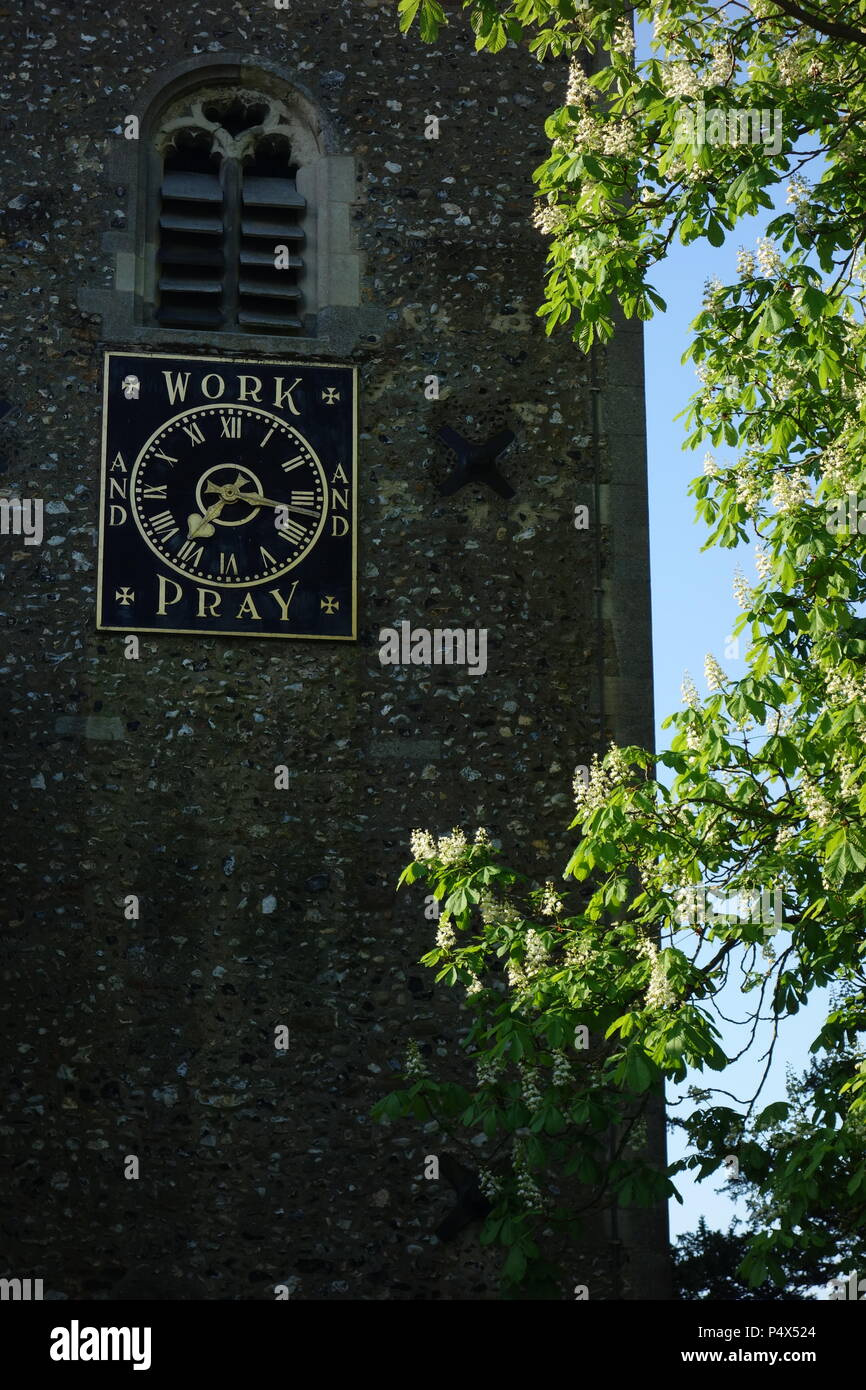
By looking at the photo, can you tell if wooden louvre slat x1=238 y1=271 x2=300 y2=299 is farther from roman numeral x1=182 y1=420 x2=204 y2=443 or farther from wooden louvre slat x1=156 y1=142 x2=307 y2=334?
roman numeral x1=182 y1=420 x2=204 y2=443

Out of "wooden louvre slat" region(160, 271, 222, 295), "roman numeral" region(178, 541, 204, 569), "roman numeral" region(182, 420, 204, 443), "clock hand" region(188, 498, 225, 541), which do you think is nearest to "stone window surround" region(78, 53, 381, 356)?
"wooden louvre slat" region(160, 271, 222, 295)

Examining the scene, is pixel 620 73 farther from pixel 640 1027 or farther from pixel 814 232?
pixel 640 1027

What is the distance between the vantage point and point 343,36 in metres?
14.0

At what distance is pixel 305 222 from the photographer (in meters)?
13.8

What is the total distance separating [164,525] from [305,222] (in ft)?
7.63

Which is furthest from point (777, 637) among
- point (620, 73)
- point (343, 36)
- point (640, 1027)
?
point (343, 36)

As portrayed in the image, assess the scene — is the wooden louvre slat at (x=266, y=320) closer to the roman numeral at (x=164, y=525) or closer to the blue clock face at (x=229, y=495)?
the blue clock face at (x=229, y=495)

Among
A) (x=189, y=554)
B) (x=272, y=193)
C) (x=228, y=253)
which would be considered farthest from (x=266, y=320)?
(x=189, y=554)

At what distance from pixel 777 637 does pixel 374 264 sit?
5391 mm

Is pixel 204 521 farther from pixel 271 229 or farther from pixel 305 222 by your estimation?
pixel 305 222

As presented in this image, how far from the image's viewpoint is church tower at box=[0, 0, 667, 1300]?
38.2ft

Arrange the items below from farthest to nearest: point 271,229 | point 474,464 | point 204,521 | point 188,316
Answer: point 271,229 → point 188,316 → point 474,464 → point 204,521

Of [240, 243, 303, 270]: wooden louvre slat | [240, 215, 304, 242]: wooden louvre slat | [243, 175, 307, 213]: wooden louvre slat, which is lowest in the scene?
[240, 243, 303, 270]: wooden louvre slat

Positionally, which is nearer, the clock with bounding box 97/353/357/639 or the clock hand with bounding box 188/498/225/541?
the clock with bounding box 97/353/357/639
